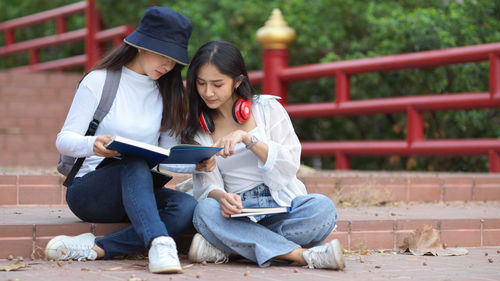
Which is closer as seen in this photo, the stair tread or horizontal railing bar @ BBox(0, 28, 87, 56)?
the stair tread

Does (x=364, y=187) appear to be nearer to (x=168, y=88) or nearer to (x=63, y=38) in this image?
(x=168, y=88)

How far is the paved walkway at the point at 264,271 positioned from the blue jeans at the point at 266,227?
0.10 m

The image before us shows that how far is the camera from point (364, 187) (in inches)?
223

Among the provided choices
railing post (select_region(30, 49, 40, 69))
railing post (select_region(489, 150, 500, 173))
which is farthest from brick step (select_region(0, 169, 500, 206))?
railing post (select_region(30, 49, 40, 69))

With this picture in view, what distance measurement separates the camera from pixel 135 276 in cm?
319

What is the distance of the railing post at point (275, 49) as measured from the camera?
318 inches

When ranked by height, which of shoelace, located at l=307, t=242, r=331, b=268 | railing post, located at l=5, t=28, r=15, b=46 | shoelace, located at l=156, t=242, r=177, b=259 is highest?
railing post, located at l=5, t=28, r=15, b=46

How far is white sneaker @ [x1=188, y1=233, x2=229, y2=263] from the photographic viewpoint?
3.64m

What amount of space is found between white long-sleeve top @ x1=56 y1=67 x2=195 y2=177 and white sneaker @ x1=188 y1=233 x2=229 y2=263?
0.35 metres

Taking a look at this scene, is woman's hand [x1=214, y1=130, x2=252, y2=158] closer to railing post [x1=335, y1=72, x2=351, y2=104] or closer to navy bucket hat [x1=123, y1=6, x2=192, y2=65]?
navy bucket hat [x1=123, y1=6, x2=192, y2=65]

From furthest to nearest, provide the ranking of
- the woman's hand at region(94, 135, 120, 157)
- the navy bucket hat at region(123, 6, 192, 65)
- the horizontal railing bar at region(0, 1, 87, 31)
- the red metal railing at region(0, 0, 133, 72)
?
1. the horizontal railing bar at region(0, 1, 87, 31)
2. the red metal railing at region(0, 0, 133, 72)
3. the navy bucket hat at region(123, 6, 192, 65)
4. the woman's hand at region(94, 135, 120, 157)

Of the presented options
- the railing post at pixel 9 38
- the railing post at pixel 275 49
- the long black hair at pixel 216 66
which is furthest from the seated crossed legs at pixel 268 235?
the railing post at pixel 9 38

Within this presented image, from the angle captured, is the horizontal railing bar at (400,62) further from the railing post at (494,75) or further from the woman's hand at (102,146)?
the woman's hand at (102,146)

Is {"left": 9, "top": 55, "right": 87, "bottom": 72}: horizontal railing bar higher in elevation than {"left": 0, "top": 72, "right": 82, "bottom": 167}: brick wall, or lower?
higher
